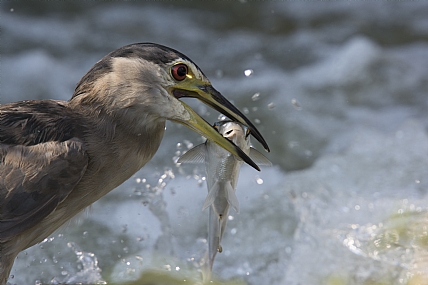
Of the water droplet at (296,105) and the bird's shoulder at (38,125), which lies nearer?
the bird's shoulder at (38,125)

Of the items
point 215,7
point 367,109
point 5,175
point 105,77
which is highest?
point 105,77

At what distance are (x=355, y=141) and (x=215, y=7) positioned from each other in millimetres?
2773

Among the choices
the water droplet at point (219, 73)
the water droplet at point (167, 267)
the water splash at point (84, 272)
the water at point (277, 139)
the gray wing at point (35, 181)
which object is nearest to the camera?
the gray wing at point (35, 181)

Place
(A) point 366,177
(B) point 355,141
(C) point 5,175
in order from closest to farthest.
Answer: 1. (C) point 5,175
2. (A) point 366,177
3. (B) point 355,141


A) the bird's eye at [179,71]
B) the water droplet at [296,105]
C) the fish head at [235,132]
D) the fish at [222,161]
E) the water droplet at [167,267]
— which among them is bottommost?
the water droplet at [296,105]

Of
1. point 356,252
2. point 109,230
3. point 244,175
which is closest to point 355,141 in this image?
point 244,175

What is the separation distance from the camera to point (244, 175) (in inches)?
231

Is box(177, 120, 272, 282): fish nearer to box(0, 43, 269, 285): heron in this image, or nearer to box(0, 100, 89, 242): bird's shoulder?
box(0, 43, 269, 285): heron

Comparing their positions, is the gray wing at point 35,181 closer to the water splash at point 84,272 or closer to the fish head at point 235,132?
the fish head at point 235,132

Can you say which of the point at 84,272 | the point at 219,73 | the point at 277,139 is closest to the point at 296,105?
the point at 277,139

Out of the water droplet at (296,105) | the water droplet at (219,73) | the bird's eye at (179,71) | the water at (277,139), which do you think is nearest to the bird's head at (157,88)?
the bird's eye at (179,71)

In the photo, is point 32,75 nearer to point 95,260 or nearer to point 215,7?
point 215,7

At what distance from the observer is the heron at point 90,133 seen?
2.99 meters

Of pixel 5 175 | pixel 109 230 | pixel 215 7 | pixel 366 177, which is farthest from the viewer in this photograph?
pixel 215 7
